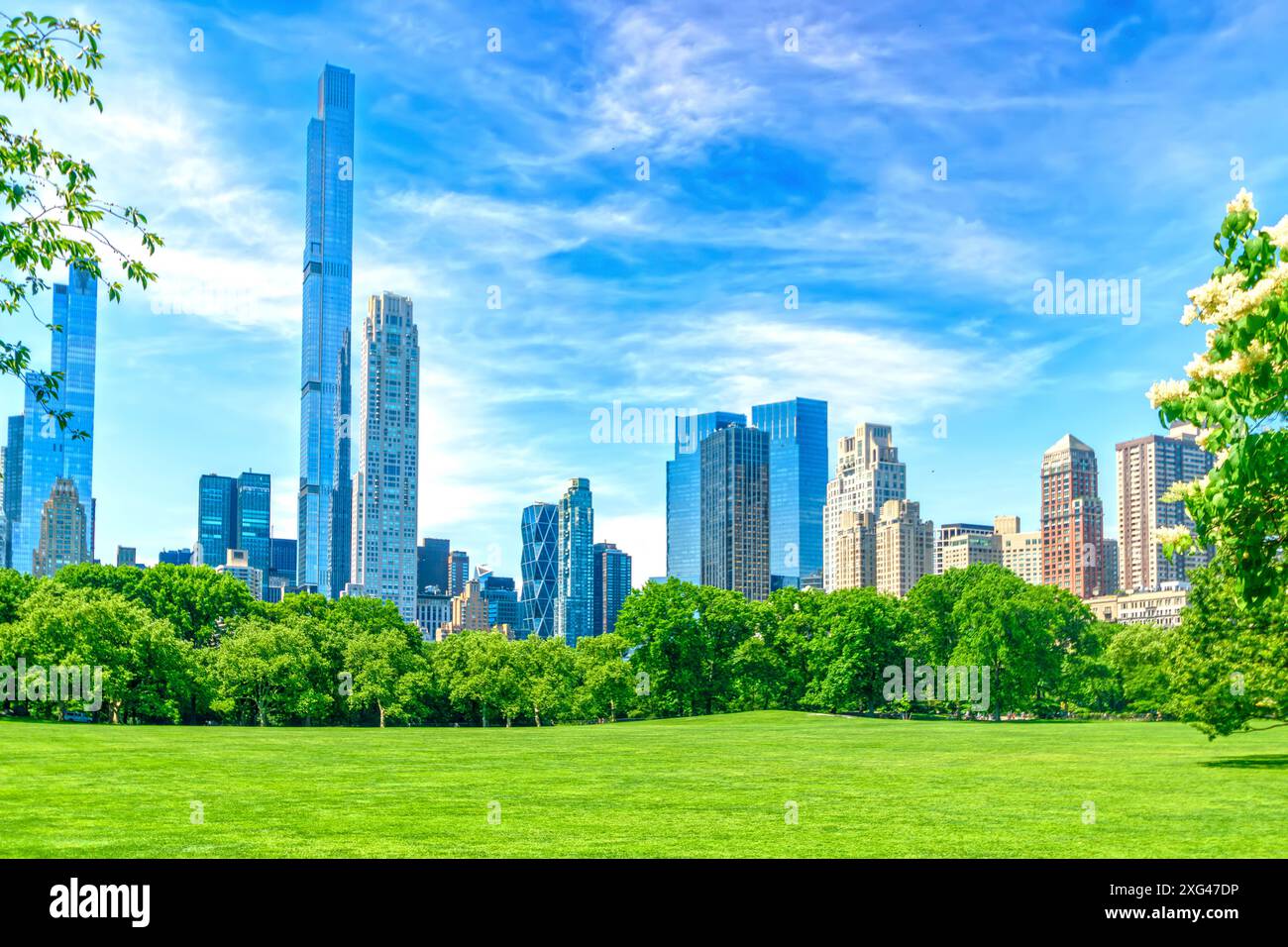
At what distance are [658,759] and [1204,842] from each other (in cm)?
2504

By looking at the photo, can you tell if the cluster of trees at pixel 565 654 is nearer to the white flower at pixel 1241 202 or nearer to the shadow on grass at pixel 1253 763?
the shadow on grass at pixel 1253 763

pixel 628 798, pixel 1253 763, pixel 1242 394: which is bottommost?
pixel 1253 763

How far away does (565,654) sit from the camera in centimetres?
9688

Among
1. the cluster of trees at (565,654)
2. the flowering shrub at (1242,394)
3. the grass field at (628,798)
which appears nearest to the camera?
the flowering shrub at (1242,394)

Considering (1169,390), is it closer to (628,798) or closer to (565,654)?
(628,798)

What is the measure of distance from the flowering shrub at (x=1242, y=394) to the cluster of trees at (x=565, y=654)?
6624 cm

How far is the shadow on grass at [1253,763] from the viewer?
132 ft

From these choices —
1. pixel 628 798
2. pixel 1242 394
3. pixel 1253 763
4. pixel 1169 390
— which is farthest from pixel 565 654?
pixel 1242 394

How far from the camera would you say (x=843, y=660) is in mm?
98688

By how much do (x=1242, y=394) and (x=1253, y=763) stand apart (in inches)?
1321

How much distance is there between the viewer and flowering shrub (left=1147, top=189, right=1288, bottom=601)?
46.1 ft

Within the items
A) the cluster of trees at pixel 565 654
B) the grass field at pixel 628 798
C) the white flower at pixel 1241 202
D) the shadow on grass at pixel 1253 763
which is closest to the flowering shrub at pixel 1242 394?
the white flower at pixel 1241 202
